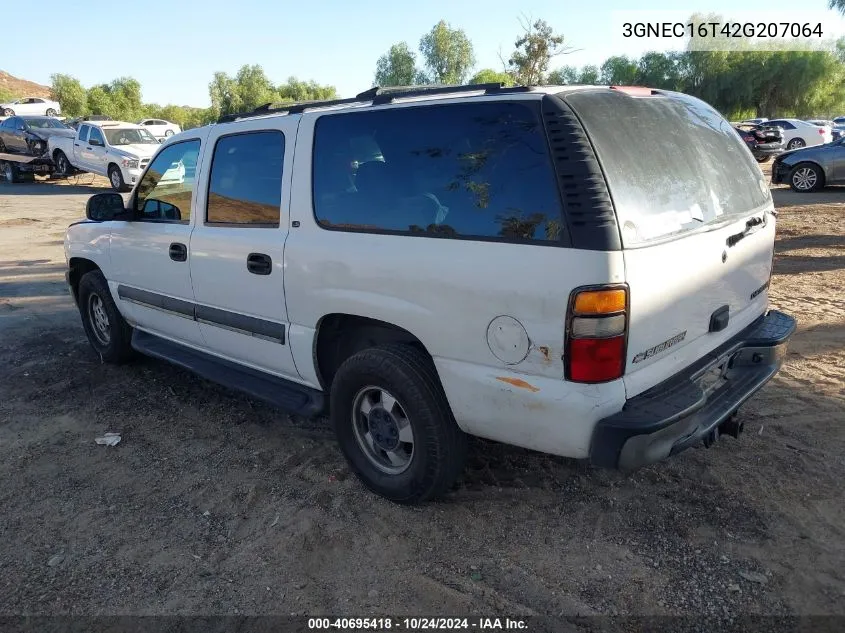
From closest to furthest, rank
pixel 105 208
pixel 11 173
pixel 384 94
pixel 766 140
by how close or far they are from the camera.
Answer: pixel 384 94 → pixel 105 208 → pixel 11 173 → pixel 766 140

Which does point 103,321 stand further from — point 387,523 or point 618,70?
point 618,70

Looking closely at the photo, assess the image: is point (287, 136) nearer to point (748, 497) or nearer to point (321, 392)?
point (321, 392)

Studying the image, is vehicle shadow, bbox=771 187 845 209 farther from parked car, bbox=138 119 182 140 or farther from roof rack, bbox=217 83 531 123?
parked car, bbox=138 119 182 140

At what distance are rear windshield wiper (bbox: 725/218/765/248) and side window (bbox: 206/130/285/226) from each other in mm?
2260

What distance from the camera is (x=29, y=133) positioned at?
21.9 m

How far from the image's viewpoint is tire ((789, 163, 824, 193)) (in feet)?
47.9

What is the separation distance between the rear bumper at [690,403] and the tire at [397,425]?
73cm

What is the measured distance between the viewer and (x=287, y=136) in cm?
344

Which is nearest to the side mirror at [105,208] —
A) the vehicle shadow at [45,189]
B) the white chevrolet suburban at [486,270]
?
the white chevrolet suburban at [486,270]

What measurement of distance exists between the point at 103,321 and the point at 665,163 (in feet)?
14.9

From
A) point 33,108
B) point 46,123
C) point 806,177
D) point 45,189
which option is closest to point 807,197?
point 806,177

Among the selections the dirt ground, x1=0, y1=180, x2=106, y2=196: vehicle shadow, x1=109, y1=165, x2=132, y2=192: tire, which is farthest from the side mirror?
x1=0, y1=180, x2=106, y2=196: vehicle shadow

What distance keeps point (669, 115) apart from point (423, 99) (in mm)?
1164

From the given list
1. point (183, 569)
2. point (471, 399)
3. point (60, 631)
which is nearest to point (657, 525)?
point (471, 399)
